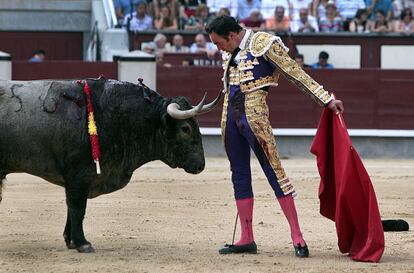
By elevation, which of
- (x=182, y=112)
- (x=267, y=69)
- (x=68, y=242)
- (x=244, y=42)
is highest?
(x=244, y=42)

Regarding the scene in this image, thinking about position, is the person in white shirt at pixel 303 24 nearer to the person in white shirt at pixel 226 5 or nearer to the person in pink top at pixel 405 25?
the person in white shirt at pixel 226 5

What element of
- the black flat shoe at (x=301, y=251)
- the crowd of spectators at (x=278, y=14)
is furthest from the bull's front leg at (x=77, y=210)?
the crowd of spectators at (x=278, y=14)

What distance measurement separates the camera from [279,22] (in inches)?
602

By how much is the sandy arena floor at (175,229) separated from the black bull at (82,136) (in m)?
0.37

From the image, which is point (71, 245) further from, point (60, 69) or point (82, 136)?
point (60, 69)

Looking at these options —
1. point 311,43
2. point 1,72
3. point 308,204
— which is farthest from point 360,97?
point 308,204

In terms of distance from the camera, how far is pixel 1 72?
13.9 meters

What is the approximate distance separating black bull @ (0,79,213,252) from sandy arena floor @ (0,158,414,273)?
37 centimetres

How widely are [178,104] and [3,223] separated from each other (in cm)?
170

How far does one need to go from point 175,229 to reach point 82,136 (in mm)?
1221

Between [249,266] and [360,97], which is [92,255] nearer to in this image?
[249,266]

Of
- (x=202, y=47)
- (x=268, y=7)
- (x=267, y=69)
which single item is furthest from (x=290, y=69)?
(x=268, y=7)

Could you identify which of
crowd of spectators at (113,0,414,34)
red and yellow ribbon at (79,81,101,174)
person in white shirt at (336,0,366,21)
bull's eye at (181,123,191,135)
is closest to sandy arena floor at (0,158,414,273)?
red and yellow ribbon at (79,81,101,174)

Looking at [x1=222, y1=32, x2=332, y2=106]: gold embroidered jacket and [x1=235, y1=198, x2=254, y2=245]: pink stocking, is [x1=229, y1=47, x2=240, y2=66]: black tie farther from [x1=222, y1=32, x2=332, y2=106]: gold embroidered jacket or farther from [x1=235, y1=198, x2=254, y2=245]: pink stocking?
[x1=235, y1=198, x2=254, y2=245]: pink stocking
